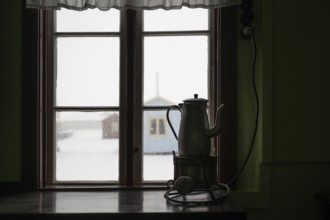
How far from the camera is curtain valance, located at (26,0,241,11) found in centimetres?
Result: 157

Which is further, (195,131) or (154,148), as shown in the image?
(154,148)

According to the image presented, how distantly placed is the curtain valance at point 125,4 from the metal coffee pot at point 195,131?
1.52ft

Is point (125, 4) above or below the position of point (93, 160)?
above

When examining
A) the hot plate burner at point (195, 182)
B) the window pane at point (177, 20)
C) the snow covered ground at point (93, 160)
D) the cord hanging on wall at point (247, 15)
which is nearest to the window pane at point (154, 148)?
the snow covered ground at point (93, 160)

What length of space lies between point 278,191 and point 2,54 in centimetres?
146

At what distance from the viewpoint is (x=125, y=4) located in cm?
159

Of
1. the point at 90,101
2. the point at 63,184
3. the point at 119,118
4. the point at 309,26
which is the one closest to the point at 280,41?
the point at 309,26

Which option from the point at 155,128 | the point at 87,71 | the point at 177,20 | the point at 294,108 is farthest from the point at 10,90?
the point at 294,108

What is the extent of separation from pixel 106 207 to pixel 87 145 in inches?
21.4

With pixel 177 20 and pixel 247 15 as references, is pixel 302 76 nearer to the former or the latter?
pixel 247 15

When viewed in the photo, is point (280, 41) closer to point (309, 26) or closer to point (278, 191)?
point (309, 26)

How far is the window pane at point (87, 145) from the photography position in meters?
1.77

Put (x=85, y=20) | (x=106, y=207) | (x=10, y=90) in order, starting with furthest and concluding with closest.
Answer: (x=85, y=20)
(x=10, y=90)
(x=106, y=207)

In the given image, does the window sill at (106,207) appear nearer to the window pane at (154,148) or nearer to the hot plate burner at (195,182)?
the hot plate burner at (195,182)
